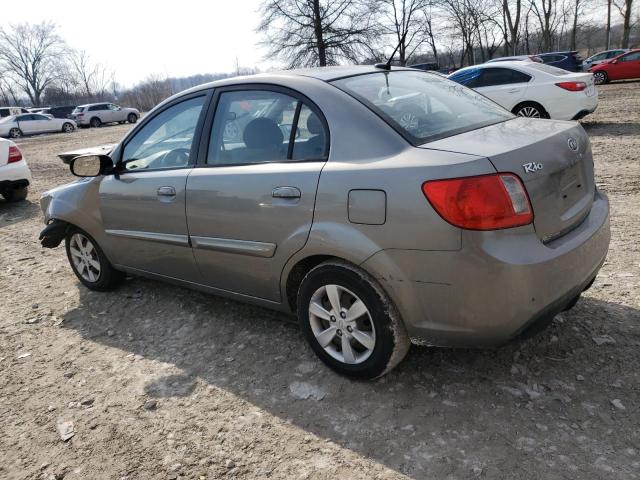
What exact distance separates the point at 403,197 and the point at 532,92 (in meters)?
8.86

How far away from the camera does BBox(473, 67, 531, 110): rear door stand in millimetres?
10055

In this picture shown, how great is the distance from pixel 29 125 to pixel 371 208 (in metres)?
36.0

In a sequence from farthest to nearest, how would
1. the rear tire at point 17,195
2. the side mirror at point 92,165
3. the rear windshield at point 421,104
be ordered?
1. the rear tire at point 17,195
2. the side mirror at point 92,165
3. the rear windshield at point 421,104

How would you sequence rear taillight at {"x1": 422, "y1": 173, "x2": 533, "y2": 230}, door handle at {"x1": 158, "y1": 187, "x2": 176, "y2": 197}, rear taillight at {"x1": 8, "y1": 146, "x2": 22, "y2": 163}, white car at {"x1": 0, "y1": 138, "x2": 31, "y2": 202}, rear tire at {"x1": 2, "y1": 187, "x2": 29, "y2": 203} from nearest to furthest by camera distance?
rear taillight at {"x1": 422, "y1": 173, "x2": 533, "y2": 230}
door handle at {"x1": 158, "y1": 187, "x2": 176, "y2": 197}
white car at {"x1": 0, "y1": 138, "x2": 31, "y2": 202}
rear taillight at {"x1": 8, "y1": 146, "x2": 22, "y2": 163}
rear tire at {"x1": 2, "y1": 187, "x2": 29, "y2": 203}

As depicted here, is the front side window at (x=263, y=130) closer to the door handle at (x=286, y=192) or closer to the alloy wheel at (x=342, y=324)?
the door handle at (x=286, y=192)

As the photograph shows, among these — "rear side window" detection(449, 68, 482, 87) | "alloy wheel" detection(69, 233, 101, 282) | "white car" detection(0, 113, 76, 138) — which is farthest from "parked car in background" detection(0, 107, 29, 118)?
"alloy wheel" detection(69, 233, 101, 282)

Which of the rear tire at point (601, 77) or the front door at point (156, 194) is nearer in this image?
the front door at point (156, 194)

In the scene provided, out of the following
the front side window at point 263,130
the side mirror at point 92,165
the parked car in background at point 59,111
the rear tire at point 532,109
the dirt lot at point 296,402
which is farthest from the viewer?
the parked car in background at point 59,111

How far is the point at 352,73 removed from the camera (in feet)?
10.1

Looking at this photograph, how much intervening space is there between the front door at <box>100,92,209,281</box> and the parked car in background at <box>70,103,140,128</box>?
118 feet

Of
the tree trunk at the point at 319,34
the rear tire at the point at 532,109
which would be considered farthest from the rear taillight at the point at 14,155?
the tree trunk at the point at 319,34

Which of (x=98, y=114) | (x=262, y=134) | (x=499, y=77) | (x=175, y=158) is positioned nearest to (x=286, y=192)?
(x=262, y=134)

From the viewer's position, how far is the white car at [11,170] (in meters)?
8.47

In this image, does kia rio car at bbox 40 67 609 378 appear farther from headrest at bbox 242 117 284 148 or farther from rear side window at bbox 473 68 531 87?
rear side window at bbox 473 68 531 87
